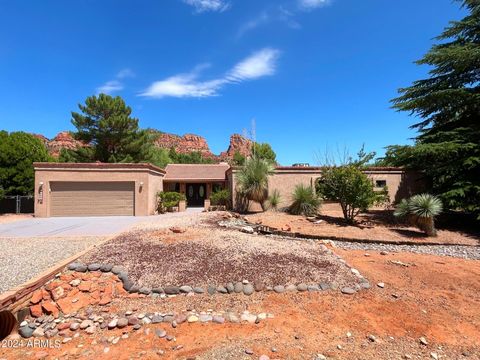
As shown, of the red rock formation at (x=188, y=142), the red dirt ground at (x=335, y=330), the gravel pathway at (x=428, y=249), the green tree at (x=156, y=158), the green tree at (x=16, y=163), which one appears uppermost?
the red rock formation at (x=188, y=142)

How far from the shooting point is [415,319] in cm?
432

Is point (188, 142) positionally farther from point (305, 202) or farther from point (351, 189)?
point (351, 189)

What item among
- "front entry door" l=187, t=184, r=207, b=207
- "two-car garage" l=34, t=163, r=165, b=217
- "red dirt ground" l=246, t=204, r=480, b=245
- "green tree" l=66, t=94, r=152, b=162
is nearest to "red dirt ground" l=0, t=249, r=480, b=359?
"red dirt ground" l=246, t=204, r=480, b=245

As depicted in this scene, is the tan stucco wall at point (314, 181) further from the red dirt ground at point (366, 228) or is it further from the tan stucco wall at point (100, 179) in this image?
the tan stucco wall at point (100, 179)

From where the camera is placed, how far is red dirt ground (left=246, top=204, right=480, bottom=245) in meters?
9.70

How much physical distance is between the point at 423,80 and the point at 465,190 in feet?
23.4

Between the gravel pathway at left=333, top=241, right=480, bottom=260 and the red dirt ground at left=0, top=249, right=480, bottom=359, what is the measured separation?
301cm

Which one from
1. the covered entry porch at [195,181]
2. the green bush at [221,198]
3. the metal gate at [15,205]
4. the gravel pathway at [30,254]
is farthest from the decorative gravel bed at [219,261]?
the metal gate at [15,205]

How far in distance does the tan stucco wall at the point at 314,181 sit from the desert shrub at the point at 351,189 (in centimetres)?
349

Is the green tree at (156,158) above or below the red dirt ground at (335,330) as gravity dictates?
above

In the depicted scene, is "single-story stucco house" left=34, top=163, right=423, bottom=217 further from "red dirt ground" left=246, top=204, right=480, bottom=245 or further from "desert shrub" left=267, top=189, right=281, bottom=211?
"red dirt ground" left=246, top=204, right=480, bottom=245

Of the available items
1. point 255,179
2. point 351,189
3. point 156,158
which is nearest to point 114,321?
point 351,189

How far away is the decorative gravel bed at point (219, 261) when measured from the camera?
219 inches

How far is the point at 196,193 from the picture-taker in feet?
78.6
